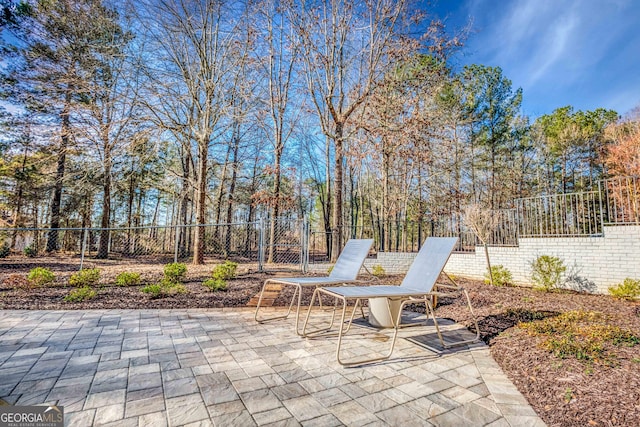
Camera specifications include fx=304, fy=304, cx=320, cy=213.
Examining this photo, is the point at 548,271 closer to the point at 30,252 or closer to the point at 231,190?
the point at 231,190

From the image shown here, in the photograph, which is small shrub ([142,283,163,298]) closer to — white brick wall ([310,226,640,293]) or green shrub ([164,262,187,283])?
green shrub ([164,262,187,283])

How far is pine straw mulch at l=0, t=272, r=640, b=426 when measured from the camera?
1623 mm

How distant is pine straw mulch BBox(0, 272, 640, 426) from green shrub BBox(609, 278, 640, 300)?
0.27m

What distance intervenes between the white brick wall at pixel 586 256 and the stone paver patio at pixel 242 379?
5157mm

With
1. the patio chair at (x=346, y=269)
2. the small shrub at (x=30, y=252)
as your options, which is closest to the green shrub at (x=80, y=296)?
the patio chair at (x=346, y=269)

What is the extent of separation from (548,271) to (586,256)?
0.82 meters

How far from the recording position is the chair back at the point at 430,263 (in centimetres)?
279

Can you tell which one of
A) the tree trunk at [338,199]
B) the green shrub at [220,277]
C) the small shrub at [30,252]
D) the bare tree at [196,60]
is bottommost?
the green shrub at [220,277]

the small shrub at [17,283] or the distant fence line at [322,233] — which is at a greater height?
the distant fence line at [322,233]

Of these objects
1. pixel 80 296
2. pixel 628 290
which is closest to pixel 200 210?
pixel 80 296

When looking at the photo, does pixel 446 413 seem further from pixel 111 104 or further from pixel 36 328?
pixel 111 104

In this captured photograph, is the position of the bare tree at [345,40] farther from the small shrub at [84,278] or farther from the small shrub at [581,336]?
the small shrub at [581,336]

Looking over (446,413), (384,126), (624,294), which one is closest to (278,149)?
(384,126)

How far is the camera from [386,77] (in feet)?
28.3
